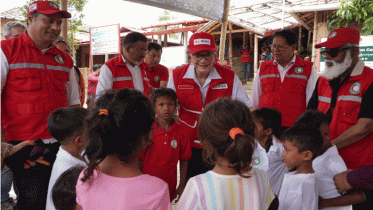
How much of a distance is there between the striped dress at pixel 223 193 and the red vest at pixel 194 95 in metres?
1.14

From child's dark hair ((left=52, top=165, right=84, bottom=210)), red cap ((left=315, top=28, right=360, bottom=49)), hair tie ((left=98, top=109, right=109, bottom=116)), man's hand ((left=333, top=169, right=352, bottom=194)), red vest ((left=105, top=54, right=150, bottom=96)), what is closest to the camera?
hair tie ((left=98, top=109, right=109, bottom=116))

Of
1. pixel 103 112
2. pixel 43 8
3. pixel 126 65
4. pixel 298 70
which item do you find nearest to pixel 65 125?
pixel 103 112

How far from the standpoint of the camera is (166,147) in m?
2.30

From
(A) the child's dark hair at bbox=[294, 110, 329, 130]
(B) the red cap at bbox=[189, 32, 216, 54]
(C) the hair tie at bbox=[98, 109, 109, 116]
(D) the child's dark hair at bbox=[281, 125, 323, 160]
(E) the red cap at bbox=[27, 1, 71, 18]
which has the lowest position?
(D) the child's dark hair at bbox=[281, 125, 323, 160]

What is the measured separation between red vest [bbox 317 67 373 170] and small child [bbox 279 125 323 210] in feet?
1.11

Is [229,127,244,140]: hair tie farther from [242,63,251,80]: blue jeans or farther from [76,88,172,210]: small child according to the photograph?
[242,63,251,80]: blue jeans

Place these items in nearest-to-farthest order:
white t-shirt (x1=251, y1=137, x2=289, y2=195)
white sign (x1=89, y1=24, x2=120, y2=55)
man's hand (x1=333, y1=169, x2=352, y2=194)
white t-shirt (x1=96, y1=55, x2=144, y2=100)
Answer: man's hand (x1=333, y1=169, x2=352, y2=194)
white t-shirt (x1=251, y1=137, x2=289, y2=195)
white t-shirt (x1=96, y1=55, x2=144, y2=100)
white sign (x1=89, y1=24, x2=120, y2=55)

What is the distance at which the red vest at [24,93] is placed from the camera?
82.7 inches

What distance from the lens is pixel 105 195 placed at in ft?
3.62

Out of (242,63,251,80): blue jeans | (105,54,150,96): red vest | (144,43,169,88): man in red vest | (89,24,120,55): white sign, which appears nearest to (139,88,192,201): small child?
(105,54,150,96): red vest

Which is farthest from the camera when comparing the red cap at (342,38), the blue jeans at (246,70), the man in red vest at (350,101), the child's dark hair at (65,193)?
the blue jeans at (246,70)

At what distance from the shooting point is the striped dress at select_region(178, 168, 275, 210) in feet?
3.92

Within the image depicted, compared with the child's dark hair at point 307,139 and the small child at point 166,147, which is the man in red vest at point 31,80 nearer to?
the small child at point 166,147

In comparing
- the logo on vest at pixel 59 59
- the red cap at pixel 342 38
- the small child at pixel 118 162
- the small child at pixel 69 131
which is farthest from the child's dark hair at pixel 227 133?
the logo on vest at pixel 59 59
